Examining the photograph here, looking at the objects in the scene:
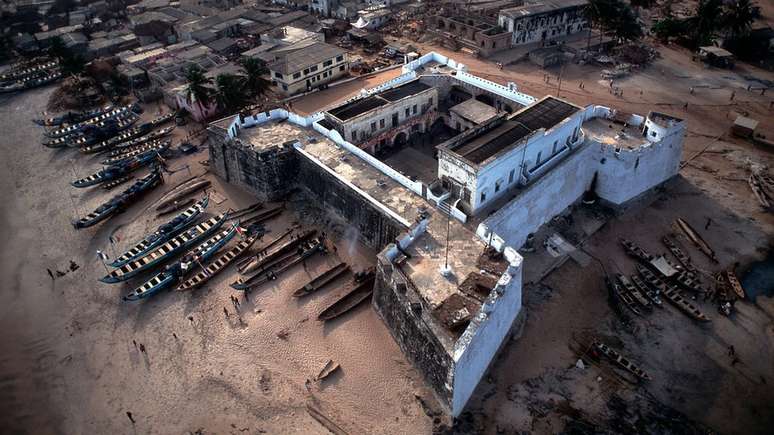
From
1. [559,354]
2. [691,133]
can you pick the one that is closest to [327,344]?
[559,354]

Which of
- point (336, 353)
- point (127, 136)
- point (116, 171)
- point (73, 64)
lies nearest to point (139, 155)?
point (116, 171)

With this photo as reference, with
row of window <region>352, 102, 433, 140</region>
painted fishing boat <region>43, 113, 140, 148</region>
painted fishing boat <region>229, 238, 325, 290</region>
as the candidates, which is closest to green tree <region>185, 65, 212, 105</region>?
painted fishing boat <region>43, 113, 140, 148</region>

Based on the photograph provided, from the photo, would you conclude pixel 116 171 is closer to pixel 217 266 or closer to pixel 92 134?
pixel 92 134

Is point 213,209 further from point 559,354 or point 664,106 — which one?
point 664,106

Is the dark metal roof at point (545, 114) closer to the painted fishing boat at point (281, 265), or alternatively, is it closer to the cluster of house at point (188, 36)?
the painted fishing boat at point (281, 265)

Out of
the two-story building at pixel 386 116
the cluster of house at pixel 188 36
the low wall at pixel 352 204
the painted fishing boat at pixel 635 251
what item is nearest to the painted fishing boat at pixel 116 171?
the cluster of house at pixel 188 36

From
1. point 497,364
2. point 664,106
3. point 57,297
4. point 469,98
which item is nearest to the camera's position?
point 497,364

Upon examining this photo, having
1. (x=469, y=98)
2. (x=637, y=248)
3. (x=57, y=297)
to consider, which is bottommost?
(x=57, y=297)
